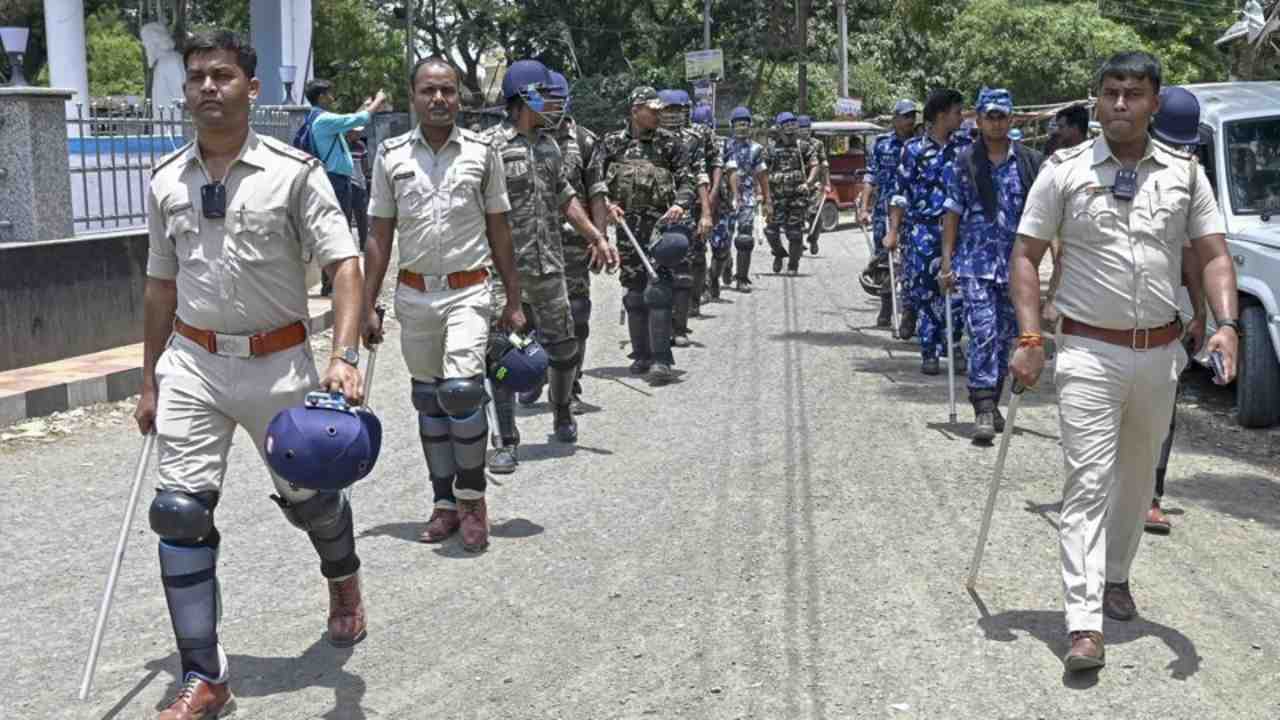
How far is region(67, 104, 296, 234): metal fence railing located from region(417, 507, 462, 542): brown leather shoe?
6.20m

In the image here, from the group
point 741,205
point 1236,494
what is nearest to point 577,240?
point 1236,494

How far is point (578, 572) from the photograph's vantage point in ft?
21.7

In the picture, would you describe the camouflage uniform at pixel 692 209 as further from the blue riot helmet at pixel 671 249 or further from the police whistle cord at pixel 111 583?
the police whistle cord at pixel 111 583

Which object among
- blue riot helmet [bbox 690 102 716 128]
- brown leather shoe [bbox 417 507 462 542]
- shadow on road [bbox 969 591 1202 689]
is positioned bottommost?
shadow on road [bbox 969 591 1202 689]

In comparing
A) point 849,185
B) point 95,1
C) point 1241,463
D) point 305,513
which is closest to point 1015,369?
point 305,513

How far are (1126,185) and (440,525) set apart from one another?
3.30 m

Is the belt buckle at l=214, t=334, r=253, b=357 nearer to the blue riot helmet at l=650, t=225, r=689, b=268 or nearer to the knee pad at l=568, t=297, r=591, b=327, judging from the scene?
the knee pad at l=568, t=297, r=591, b=327

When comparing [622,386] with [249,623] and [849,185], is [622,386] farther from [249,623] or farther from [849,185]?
[849,185]

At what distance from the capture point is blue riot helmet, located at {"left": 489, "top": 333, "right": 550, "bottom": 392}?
7.53m

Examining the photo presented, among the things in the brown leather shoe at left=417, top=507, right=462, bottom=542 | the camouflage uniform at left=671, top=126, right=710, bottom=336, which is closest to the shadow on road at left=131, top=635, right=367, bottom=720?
the brown leather shoe at left=417, top=507, right=462, bottom=542

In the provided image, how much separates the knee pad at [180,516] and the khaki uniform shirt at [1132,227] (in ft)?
9.78

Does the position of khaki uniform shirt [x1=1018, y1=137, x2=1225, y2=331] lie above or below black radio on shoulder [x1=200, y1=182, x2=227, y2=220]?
below

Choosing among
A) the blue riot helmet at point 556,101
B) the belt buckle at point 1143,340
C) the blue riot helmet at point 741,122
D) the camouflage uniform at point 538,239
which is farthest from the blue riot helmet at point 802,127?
the belt buckle at point 1143,340

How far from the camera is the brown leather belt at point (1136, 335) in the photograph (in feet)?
18.2
